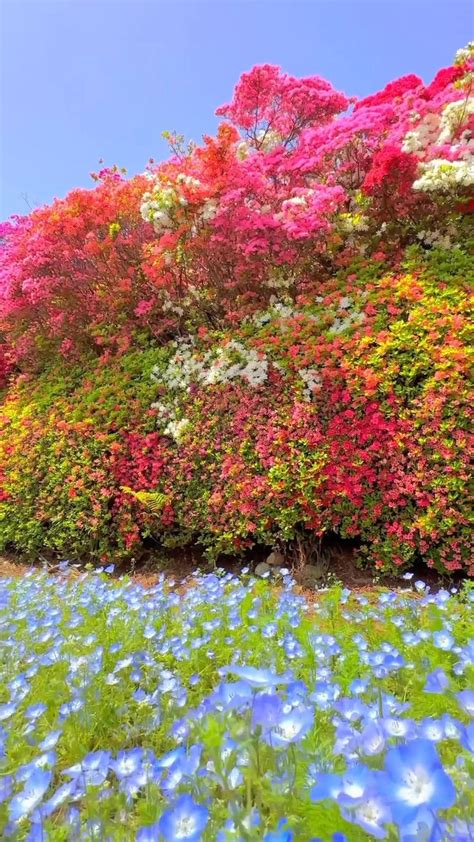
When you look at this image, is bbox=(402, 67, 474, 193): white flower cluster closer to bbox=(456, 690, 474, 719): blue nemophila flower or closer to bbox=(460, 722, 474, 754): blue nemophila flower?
bbox=(456, 690, 474, 719): blue nemophila flower

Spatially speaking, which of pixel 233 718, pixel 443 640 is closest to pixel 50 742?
pixel 233 718

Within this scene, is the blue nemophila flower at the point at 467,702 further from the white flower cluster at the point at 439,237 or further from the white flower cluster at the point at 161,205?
the white flower cluster at the point at 161,205

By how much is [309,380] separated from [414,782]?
3.86 metres

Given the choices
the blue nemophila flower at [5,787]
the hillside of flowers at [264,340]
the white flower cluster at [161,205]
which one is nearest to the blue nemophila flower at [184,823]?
the blue nemophila flower at [5,787]

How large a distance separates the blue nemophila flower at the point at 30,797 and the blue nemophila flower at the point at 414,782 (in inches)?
36.8

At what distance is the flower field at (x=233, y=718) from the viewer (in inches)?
39.1

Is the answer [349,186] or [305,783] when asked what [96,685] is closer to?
[305,783]

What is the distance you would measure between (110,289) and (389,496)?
456 cm

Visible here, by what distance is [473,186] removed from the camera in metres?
4.90

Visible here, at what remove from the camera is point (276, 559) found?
4859 millimetres

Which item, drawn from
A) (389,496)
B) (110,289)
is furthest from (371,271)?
(110,289)

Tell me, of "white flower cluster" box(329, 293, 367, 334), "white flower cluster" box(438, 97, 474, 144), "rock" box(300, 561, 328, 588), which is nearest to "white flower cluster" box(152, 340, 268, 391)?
"white flower cluster" box(329, 293, 367, 334)

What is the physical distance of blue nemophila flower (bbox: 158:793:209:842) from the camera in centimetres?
103

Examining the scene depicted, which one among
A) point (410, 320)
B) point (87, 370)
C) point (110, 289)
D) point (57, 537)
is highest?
point (110, 289)
